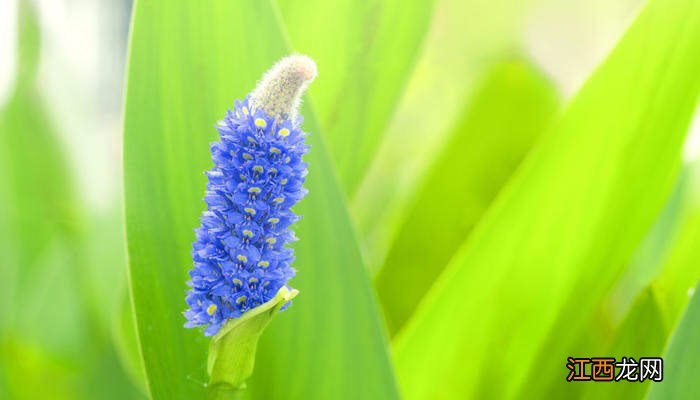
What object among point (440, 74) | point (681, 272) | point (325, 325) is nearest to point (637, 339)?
point (681, 272)

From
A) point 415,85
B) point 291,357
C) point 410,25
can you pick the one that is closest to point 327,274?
point 291,357

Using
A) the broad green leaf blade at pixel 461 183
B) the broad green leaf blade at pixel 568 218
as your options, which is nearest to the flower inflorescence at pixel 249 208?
the broad green leaf blade at pixel 568 218

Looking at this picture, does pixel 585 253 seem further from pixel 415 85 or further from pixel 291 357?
pixel 415 85

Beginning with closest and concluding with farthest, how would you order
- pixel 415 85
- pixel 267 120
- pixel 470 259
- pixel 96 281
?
pixel 267 120 < pixel 470 259 < pixel 96 281 < pixel 415 85

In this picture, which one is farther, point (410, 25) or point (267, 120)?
point (410, 25)

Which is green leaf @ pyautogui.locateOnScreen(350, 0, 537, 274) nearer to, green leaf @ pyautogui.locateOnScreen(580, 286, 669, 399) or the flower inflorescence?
green leaf @ pyautogui.locateOnScreen(580, 286, 669, 399)

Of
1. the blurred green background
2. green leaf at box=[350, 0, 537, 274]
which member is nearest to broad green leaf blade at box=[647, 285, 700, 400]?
the blurred green background

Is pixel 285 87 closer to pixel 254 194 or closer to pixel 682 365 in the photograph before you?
pixel 254 194
